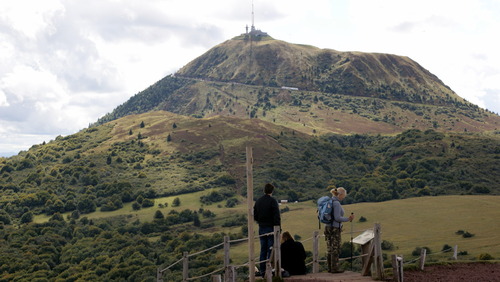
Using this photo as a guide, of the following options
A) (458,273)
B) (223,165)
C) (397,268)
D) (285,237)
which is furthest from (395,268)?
(223,165)

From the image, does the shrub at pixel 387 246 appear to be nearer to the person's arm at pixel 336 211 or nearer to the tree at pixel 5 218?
the person's arm at pixel 336 211

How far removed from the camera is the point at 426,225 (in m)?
91.1

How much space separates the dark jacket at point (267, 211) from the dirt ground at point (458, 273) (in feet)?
17.6

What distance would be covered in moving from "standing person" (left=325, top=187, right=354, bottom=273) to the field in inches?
1824

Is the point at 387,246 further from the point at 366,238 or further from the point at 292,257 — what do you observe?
Result: the point at 292,257

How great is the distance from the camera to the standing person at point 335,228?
18.5 meters

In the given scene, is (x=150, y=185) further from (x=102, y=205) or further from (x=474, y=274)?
(x=474, y=274)

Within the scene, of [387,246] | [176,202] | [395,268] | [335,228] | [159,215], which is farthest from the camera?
[176,202]

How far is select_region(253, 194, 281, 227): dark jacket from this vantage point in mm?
17609

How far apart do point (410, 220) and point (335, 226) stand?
81435 mm

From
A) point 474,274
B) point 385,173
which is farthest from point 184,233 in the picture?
point 474,274

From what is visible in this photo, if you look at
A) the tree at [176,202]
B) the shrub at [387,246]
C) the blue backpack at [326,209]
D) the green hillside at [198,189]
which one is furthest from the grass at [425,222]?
the blue backpack at [326,209]

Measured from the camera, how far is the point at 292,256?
18359mm

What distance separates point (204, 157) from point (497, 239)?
298 ft
